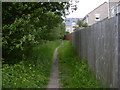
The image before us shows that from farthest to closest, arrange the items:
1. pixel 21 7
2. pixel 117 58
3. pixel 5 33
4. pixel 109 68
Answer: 1. pixel 21 7
2. pixel 5 33
3. pixel 109 68
4. pixel 117 58

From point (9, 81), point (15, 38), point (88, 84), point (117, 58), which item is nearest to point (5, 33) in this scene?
point (15, 38)

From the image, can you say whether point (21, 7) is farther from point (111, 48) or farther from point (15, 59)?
point (111, 48)

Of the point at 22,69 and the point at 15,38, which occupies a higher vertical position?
the point at 15,38

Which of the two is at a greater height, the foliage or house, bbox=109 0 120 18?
house, bbox=109 0 120 18

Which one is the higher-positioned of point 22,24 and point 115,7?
point 115,7

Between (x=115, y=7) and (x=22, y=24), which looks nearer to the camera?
(x=22, y=24)

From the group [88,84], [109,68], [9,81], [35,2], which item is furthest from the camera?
[35,2]

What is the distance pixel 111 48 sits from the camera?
5.49m

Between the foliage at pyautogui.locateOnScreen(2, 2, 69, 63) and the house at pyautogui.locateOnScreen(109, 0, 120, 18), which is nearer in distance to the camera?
the foliage at pyautogui.locateOnScreen(2, 2, 69, 63)

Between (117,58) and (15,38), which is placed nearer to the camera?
(117,58)

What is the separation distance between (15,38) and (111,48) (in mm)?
5315

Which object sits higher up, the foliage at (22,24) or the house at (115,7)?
the house at (115,7)

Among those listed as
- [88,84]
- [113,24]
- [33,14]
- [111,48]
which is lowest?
[88,84]

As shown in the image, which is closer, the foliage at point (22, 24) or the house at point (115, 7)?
the foliage at point (22, 24)
